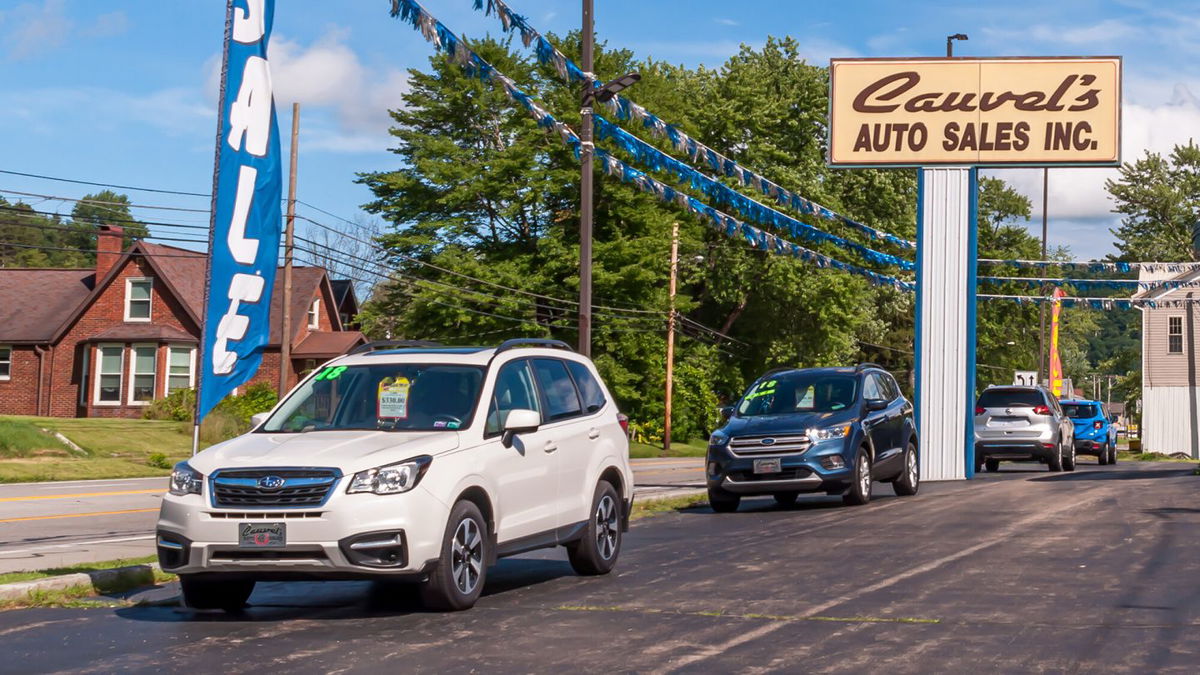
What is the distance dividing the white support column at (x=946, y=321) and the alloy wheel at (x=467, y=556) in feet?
58.4

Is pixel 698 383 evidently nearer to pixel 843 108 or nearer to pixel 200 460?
pixel 843 108

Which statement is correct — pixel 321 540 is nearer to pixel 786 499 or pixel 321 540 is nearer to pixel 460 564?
pixel 460 564

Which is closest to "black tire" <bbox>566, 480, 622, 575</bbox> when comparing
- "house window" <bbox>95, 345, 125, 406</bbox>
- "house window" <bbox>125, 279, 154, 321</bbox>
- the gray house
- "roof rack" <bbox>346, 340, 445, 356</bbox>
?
"roof rack" <bbox>346, 340, 445, 356</bbox>

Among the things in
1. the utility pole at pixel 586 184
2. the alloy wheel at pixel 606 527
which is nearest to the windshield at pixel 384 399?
the alloy wheel at pixel 606 527

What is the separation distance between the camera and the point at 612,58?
57.5 m

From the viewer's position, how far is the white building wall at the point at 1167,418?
6519 centimetres

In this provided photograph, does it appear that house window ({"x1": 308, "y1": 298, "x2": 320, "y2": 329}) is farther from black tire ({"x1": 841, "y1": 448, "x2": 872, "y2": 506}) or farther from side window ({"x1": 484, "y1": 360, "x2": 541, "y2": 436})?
side window ({"x1": 484, "y1": 360, "x2": 541, "y2": 436})

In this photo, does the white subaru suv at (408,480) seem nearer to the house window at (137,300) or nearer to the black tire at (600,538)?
the black tire at (600,538)

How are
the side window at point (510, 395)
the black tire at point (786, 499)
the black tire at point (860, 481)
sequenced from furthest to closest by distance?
1. the black tire at point (786, 499)
2. the black tire at point (860, 481)
3. the side window at point (510, 395)

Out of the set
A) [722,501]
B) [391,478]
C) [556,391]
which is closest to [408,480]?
[391,478]

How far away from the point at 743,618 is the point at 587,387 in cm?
340

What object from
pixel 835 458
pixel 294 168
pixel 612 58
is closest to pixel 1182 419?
pixel 612 58

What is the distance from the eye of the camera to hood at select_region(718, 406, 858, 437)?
739 inches

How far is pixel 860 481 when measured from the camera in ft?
62.9
